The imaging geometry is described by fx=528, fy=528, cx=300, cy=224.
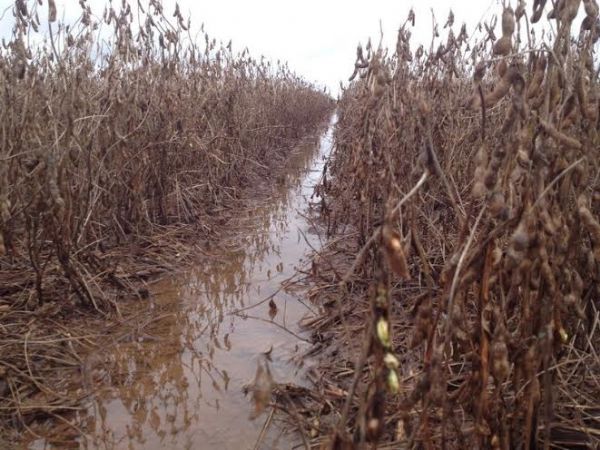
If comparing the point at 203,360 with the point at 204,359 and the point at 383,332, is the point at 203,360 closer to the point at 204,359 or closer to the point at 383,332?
the point at 204,359

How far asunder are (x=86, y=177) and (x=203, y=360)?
52.7 inches

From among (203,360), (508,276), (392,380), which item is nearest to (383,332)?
(392,380)

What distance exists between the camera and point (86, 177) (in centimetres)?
299

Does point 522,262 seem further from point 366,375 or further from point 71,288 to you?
point 71,288

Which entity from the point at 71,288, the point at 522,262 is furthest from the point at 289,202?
the point at 522,262

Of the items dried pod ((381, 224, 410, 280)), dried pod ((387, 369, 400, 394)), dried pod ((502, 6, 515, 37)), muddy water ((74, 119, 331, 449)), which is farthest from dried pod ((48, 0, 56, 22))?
dried pod ((387, 369, 400, 394))

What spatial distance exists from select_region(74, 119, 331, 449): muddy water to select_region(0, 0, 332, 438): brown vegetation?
0.19 metres

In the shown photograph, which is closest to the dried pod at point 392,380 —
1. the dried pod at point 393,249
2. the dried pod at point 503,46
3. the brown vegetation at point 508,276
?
the brown vegetation at point 508,276

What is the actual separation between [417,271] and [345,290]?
1.47 feet

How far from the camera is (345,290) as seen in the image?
3.04m

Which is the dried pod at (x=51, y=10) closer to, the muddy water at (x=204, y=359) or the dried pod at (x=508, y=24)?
the muddy water at (x=204, y=359)

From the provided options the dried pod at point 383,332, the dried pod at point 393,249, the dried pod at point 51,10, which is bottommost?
the dried pod at point 383,332

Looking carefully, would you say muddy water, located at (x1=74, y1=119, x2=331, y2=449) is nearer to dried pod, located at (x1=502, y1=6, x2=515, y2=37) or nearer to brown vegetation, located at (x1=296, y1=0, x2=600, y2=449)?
brown vegetation, located at (x1=296, y1=0, x2=600, y2=449)

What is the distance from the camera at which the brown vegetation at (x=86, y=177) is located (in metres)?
2.36
